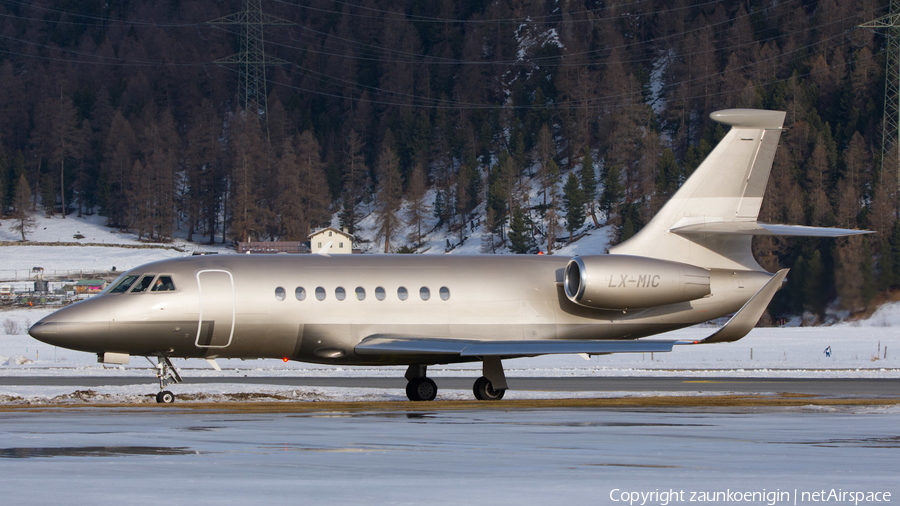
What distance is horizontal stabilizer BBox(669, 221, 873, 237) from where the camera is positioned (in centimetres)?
2412

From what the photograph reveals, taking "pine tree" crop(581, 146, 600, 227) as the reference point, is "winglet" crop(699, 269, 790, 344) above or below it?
below

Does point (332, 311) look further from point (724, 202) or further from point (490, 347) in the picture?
point (724, 202)

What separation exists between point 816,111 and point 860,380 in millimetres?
88973

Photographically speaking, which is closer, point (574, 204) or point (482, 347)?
point (482, 347)

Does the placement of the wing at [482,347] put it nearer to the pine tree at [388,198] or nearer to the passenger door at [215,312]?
the passenger door at [215,312]

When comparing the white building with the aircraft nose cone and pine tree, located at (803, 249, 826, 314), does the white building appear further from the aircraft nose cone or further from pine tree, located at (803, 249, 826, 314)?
the aircraft nose cone

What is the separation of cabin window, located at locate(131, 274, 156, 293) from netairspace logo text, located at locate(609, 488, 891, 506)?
52.9 ft

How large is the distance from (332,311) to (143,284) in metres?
4.17

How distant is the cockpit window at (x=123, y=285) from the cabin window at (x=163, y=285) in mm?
564

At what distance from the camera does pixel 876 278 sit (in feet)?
162

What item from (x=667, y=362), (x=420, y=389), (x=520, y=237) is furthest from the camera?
(x=520, y=237)

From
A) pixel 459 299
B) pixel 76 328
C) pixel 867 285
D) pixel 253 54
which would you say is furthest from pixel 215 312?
pixel 253 54

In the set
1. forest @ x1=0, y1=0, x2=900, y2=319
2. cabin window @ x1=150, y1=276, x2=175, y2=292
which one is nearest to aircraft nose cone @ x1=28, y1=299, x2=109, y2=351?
cabin window @ x1=150, y1=276, x2=175, y2=292

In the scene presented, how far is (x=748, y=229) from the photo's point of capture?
83.4ft
